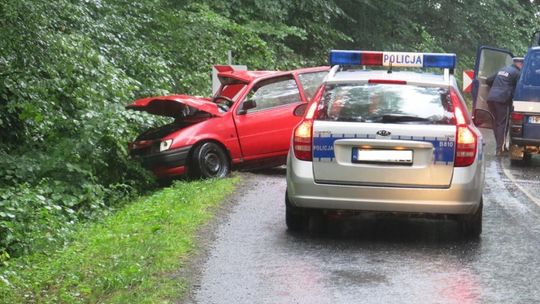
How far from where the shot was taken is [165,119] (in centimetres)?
1317

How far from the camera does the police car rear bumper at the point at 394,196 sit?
724 centimetres

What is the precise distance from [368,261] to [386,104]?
61.1 inches

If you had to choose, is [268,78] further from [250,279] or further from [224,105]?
[250,279]

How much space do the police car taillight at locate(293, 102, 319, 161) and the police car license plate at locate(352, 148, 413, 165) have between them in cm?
43

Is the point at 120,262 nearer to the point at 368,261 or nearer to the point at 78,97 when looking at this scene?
the point at 368,261

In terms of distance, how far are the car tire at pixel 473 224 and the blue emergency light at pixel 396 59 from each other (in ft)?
5.46

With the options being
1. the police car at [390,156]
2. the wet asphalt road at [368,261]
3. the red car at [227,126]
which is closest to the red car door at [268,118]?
the red car at [227,126]

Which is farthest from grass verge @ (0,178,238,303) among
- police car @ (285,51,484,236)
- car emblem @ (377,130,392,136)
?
car emblem @ (377,130,392,136)

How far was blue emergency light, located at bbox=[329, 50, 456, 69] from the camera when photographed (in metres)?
8.50

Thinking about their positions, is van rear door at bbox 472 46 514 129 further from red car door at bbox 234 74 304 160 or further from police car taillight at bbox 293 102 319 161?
police car taillight at bbox 293 102 319 161

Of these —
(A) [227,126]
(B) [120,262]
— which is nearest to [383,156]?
(B) [120,262]

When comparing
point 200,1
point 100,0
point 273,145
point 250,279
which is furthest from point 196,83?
point 250,279

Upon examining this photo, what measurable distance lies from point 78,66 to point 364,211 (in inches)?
233

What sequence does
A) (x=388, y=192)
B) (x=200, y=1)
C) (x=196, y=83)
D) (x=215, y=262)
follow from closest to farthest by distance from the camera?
1. (x=215, y=262)
2. (x=388, y=192)
3. (x=196, y=83)
4. (x=200, y=1)
